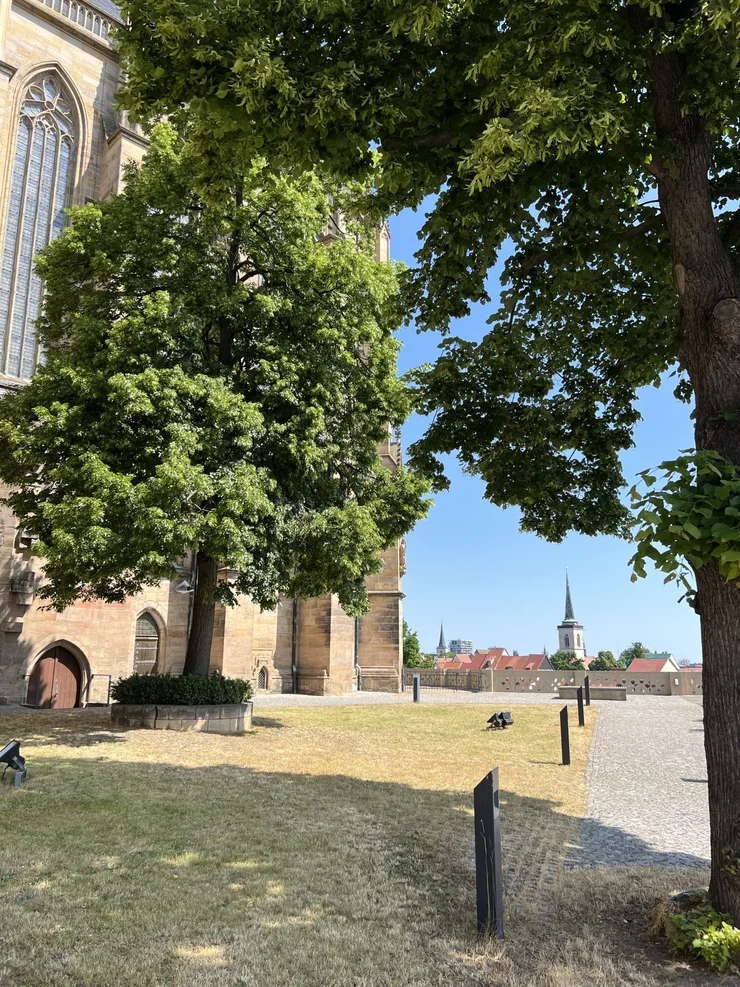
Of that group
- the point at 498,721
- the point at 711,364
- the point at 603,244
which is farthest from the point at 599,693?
the point at 711,364

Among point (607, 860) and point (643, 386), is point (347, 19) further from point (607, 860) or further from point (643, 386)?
point (607, 860)

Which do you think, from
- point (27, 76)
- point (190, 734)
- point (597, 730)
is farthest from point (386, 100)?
point (27, 76)

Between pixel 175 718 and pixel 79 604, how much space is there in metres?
9.67

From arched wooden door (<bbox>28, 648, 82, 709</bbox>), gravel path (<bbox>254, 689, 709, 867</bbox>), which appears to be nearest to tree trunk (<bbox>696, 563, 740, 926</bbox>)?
gravel path (<bbox>254, 689, 709, 867</bbox>)

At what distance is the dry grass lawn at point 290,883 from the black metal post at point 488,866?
0.15m

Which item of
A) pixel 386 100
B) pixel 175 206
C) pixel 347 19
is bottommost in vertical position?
pixel 386 100

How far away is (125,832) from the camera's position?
6000 millimetres

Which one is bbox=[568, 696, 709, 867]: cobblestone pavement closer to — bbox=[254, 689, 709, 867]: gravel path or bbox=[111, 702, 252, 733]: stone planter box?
bbox=[254, 689, 709, 867]: gravel path

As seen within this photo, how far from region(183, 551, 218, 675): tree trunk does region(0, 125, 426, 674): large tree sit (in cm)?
3

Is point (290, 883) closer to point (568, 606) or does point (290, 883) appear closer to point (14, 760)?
point (14, 760)

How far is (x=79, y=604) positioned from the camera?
20828mm

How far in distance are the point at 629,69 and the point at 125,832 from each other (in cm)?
709

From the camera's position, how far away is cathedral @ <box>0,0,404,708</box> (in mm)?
20094

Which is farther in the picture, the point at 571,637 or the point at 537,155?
the point at 571,637
